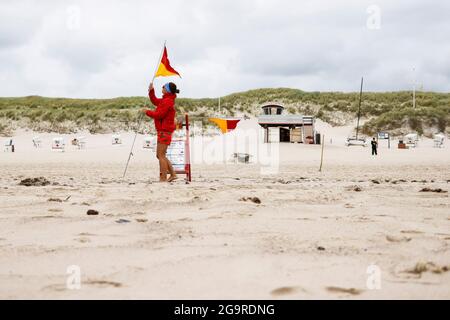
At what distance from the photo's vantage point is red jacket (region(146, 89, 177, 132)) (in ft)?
31.4

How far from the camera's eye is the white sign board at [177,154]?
1073cm

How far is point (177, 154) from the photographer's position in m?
10.8

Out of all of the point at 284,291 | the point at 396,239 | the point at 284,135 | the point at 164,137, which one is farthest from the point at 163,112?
the point at 284,135

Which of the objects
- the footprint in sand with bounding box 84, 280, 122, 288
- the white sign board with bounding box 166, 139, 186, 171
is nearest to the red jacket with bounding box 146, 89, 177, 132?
the white sign board with bounding box 166, 139, 186, 171

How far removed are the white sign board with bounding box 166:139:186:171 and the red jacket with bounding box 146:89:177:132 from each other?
835 millimetres

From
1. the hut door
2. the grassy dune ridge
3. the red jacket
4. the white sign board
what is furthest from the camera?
the grassy dune ridge

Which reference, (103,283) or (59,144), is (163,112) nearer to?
(103,283)

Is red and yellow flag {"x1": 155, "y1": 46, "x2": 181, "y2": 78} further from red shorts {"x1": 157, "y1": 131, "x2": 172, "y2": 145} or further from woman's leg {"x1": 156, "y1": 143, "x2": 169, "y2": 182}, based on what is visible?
woman's leg {"x1": 156, "y1": 143, "x2": 169, "y2": 182}

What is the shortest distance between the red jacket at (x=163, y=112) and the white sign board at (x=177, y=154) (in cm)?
83

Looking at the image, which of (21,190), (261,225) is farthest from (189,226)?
(21,190)

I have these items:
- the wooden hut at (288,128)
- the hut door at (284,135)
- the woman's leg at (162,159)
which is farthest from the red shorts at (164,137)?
the hut door at (284,135)

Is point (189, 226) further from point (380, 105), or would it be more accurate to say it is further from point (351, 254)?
point (380, 105)
